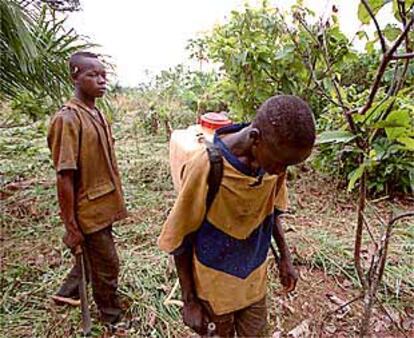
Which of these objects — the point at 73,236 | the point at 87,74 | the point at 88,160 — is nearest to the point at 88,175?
the point at 88,160

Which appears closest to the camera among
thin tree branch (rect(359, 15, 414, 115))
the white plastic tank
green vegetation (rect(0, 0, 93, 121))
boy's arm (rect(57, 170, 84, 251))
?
thin tree branch (rect(359, 15, 414, 115))

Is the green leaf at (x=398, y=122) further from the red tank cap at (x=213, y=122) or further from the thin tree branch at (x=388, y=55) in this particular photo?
the red tank cap at (x=213, y=122)

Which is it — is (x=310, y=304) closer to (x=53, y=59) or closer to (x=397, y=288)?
(x=397, y=288)

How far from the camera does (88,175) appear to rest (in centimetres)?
200

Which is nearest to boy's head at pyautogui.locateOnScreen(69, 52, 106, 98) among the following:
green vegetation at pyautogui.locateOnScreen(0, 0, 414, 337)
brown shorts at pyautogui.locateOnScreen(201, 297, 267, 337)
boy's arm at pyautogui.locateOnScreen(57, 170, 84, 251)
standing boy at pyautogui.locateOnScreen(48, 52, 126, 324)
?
standing boy at pyautogui.locateOnScreen(48, 52, 126, 324)

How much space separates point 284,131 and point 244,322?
738mm

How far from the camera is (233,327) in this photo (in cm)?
159

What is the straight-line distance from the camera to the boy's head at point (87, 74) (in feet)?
6.51

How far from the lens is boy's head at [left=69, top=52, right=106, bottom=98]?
199 centimetres

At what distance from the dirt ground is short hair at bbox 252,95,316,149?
115 centimetres

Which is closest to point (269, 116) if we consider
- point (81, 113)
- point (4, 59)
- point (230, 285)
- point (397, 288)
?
point (230, 285)

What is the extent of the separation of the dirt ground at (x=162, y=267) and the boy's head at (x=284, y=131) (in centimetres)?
A: 114

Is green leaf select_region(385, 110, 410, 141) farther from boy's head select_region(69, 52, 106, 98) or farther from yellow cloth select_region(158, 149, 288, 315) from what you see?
boy's head select_region(69, 52, 106, 98)

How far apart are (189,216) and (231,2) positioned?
304 cm
